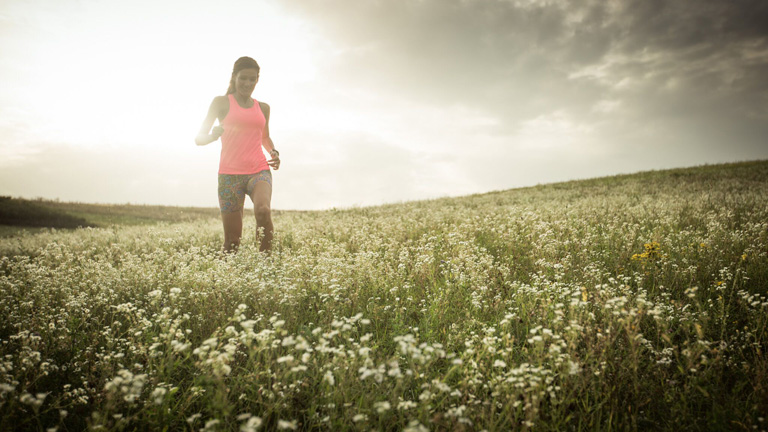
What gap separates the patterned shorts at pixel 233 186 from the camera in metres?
6.23

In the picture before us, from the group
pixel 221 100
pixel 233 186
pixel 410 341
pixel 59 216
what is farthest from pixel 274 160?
pixel 59 216

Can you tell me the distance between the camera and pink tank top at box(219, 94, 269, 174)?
244 inches

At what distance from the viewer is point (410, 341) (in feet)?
6.98

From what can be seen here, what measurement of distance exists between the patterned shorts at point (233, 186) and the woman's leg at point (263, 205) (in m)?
0.04

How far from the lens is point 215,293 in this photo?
3932mm

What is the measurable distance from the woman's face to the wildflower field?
291 centimetres

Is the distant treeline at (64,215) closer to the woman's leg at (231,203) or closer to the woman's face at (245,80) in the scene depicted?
the woman's leg at (231,203)

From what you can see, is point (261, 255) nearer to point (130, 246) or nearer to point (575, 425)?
point (575, 425)

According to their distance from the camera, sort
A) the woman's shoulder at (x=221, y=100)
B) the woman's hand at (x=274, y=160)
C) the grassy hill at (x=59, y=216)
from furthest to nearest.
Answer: the grassy hill at (x=59, y=216) < the woman's hand at (x=274, y=160) < the woman's shoulder at (x=221, y=100)

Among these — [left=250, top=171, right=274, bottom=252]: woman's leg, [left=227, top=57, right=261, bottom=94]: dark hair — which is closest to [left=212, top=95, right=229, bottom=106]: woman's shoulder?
[left=227, top=57, right=261, bottom=94]: dark hair

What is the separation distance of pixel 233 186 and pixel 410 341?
16.7 feet

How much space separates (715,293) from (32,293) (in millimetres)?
7990

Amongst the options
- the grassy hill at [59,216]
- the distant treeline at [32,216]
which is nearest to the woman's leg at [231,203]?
the grassy hill at [59,216]

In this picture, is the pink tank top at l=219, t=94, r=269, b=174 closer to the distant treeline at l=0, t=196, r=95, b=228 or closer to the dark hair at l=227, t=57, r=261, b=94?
the dark hair at l=227, t=57, r=261, b=94
